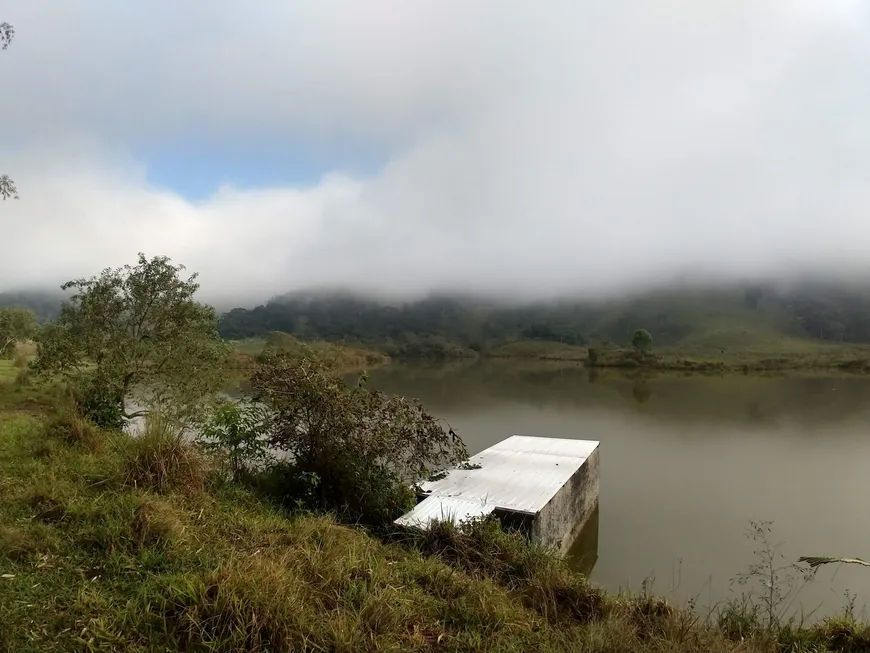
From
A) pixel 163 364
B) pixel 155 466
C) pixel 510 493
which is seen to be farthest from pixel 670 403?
pixel 155 466

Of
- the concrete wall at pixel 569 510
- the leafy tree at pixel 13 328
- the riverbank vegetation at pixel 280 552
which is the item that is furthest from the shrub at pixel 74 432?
the leafy tree at pixel 13 328

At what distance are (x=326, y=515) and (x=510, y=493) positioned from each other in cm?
392

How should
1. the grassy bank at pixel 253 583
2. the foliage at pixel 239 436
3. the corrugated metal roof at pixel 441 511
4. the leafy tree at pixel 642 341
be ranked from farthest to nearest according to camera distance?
1. the leafy tree at pixel 642 341
2. the foliage at pixel 239 436
3. the corrugated metal roof at pixel 441 511
4. the grassy bank at pixel 253 583

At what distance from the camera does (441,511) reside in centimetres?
691

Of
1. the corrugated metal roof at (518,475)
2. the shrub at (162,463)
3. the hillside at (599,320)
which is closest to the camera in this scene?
the shrub at (162,463)

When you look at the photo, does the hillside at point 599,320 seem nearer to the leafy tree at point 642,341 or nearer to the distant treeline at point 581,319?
the distant treeline at point 581,319

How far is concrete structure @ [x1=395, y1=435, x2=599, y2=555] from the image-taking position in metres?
7.89

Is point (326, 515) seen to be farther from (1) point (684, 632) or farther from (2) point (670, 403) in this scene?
(2) point (670, 403)

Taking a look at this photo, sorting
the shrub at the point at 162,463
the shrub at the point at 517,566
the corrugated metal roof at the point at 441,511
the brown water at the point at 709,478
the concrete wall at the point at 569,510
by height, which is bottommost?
the brown water at the point at 709,478

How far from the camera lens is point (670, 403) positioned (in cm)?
3067

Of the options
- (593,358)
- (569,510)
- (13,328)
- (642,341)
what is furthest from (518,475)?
(642,341)

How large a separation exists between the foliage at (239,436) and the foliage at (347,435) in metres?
0.19

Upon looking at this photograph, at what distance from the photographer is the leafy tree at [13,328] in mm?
15825

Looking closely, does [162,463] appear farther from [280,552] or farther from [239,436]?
[280,552]
